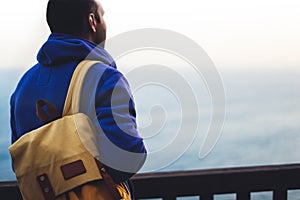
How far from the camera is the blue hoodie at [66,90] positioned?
73cm

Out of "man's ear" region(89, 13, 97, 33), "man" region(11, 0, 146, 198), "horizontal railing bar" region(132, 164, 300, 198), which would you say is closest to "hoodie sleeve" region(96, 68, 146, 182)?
"man" region(11, 0, 146, 198)

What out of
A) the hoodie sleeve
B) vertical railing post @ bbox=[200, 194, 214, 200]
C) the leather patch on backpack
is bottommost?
vertical railing post @ bbox=[200, 194, 214, 200]

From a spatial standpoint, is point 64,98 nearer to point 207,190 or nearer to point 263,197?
point 207,190

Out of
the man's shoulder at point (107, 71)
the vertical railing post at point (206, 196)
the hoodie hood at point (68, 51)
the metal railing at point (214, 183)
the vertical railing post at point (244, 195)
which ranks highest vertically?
the hoodie hood at point (68, 51)

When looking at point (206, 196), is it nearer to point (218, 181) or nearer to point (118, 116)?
point (218, 181)

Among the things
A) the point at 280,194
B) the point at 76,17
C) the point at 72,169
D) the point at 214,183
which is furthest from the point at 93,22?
the point at 280,194

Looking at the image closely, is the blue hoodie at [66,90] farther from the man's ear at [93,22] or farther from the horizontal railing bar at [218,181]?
the horizontal railing bar at [218,181]

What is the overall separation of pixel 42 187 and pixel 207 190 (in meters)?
0.61

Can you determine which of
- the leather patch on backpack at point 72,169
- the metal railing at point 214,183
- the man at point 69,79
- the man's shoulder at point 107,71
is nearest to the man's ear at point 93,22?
the man at point 69,79

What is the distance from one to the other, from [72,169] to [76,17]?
1.02 ft

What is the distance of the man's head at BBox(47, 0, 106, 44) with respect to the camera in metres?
0.81

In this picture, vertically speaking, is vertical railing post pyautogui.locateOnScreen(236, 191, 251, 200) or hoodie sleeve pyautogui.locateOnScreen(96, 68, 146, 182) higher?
hoodie sleeve pyautogui.locateOnScreen(96, 68, 146, 182)

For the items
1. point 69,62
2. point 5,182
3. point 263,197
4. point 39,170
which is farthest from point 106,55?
point 263,197

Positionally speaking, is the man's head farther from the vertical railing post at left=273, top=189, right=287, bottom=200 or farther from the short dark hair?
the vertical railing post at left=273, top=189, right=287, bottom=200
